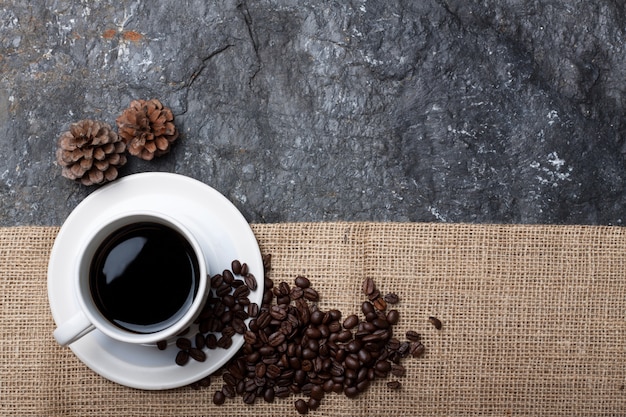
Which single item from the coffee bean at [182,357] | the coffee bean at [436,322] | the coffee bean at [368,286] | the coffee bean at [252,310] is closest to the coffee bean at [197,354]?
the coffee bean at [182,357]

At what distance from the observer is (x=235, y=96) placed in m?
1.48

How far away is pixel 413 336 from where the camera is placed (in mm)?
1414

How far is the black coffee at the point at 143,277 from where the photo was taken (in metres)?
1.28

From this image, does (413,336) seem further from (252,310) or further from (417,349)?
(252,310)

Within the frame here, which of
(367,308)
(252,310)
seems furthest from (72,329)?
(367,308)

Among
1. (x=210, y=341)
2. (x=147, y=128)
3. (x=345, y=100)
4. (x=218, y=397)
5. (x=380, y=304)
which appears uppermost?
(x=345, y=100)

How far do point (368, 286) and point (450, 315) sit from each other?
0.17m

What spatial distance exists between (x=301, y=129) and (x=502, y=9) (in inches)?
18.6

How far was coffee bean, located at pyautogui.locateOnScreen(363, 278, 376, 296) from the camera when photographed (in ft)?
4.65

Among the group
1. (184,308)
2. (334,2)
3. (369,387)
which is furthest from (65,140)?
(369,387)

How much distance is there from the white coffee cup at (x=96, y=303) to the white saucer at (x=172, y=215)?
0.33ft

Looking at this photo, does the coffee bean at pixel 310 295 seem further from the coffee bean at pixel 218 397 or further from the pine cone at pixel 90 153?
the pine cone at pixel 90 153

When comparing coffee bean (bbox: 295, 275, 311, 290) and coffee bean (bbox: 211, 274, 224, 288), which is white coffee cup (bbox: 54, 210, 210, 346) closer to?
coffee bean (bbox: 211, 274, 224, 288)

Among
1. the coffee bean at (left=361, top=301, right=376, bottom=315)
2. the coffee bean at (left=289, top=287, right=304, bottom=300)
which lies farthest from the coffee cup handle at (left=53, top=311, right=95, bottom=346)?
the coffee bean at (left=361, top=301, right=376, bottom=315)
